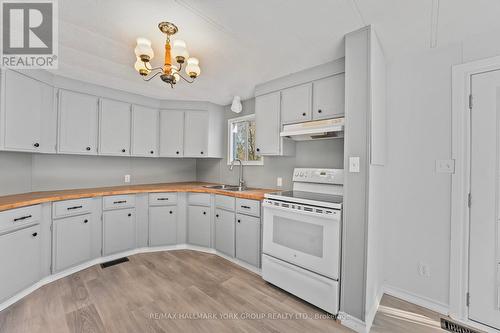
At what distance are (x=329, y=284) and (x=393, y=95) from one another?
196 centimetres

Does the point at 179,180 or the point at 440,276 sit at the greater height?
the point at 179,180

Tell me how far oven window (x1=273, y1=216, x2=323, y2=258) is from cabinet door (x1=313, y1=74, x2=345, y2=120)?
115 centimetres

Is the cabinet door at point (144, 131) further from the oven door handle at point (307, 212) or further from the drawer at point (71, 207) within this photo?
the oven door handle at point (307, 212)

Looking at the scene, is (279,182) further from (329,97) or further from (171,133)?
(171,133)

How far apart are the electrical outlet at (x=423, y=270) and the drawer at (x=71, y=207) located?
372cm

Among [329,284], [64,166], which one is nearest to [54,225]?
[64,166]

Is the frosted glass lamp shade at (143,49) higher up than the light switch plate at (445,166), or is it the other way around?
the frosted glass lamp shade at (143,49)

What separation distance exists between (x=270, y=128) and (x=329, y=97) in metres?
0.82

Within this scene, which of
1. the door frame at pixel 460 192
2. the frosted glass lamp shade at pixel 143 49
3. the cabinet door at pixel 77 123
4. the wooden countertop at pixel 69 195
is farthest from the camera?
the cabinet door at pixel 77 123

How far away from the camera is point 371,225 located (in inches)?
70.1

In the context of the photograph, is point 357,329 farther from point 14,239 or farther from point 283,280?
point 14,239

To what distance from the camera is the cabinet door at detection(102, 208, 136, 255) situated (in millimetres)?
2783

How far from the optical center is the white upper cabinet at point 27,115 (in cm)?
208

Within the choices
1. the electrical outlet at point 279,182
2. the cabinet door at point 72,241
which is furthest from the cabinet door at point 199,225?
the cabinet door at point 72,241
